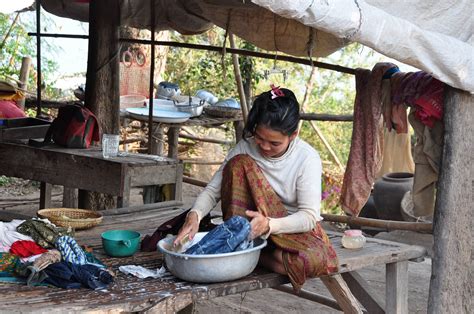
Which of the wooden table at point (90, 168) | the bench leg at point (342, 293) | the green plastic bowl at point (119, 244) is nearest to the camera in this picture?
the green plastic bowl at point (119, 244)

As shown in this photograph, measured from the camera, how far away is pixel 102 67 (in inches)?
238

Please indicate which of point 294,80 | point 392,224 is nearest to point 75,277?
point 392,224

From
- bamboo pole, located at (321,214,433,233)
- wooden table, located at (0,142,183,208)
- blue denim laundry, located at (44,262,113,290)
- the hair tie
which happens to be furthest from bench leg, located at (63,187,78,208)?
the hair tie

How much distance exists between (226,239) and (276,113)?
589 mm

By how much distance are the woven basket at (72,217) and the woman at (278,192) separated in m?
0.85

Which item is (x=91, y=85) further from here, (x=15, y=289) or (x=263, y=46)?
(x=15, y=289)

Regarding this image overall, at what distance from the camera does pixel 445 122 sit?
12.8 ft

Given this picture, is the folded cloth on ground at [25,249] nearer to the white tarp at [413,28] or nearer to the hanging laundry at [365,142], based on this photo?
the white tarp at [413,28]

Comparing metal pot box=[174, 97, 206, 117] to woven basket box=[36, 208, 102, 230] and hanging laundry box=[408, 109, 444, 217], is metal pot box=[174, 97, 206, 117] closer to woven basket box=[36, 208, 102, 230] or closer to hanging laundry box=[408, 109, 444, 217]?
woven basket box=[36, 208, 102, 230]

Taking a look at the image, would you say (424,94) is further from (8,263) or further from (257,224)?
(8,263)

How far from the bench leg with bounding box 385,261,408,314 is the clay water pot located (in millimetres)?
4491

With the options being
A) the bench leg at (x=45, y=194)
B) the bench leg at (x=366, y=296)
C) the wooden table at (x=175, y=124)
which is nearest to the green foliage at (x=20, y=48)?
the wooden table at (x=175, y=124)

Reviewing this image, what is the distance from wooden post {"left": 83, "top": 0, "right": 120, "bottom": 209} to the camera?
6047 mm

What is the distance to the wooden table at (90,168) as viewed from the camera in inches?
184
